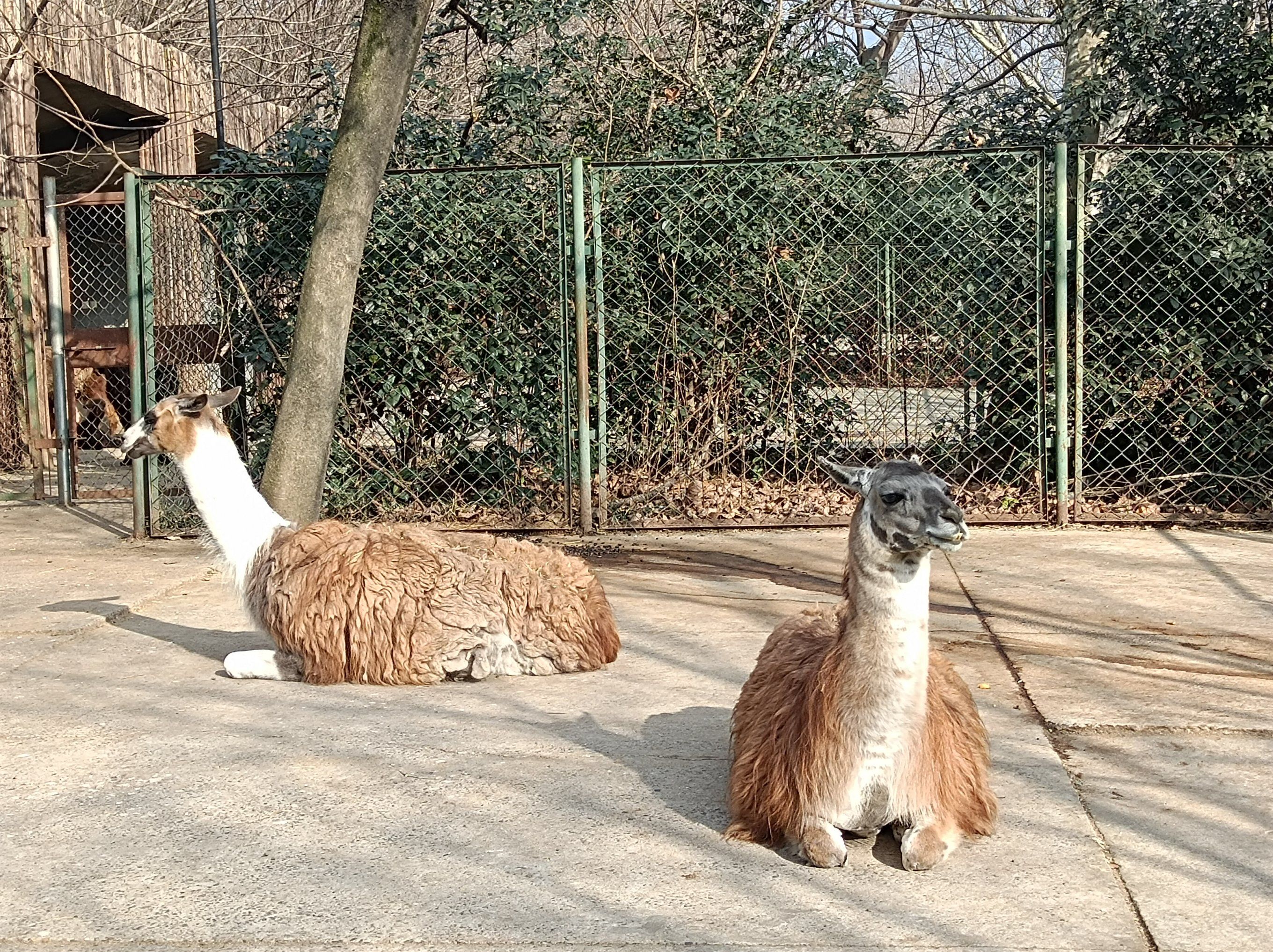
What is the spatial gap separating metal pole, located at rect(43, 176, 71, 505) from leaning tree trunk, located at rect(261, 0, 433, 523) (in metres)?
3.02

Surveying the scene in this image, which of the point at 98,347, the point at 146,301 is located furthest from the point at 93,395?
the point at 146,301

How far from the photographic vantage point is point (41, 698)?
568 cm

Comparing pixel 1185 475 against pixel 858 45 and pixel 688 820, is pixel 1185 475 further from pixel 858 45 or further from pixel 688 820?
pixel 858 45

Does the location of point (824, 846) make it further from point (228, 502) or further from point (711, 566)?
point (711, 566)

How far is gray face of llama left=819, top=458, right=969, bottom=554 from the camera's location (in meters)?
3.48

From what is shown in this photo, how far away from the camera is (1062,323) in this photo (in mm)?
9195

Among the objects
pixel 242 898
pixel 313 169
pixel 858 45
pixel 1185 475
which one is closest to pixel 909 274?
pixel 1185 475

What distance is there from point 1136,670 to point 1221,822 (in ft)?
5.89

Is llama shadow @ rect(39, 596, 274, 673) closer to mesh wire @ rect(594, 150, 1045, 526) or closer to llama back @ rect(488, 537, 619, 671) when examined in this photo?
llama back @ rect(488, 537, 619, 671)

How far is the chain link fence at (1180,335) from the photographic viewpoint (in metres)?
9.50

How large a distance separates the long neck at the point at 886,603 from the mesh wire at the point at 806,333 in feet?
19.7

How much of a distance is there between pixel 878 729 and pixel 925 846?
0.35 m

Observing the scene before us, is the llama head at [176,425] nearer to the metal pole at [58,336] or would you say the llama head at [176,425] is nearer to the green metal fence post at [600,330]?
the green metal fence post at [600,330]

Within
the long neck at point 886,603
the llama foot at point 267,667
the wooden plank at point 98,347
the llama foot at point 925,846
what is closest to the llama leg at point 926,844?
the llama foot at point 925,846
